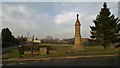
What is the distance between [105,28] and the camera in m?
50.7

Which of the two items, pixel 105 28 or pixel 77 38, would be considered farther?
pixel 105 28

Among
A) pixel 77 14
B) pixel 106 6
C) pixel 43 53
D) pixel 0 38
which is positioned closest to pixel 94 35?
pixel 106 6

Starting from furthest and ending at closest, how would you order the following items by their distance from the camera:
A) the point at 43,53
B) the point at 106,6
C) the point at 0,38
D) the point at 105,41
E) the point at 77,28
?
1. the point at 0,38
2. the point at 106,6
3. the point at 105,41
4. the point at 77,28
5. the point at 43,53

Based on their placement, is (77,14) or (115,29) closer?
(77,14)

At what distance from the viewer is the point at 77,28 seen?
3856 centimetres

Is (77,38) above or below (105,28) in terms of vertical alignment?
below

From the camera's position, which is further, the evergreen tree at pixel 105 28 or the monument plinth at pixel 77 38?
the evergreen tree at pixel 105 28

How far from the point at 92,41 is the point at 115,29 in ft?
21.8

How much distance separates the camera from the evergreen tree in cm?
5025

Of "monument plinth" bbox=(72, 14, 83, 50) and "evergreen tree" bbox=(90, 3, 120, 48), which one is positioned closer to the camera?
"monument plinth" bbox=(72, 14, 83, 50)

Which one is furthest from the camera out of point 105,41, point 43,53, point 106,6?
point 106,6

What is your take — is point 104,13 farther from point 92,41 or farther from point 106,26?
point 92,41

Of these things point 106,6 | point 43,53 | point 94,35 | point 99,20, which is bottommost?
point 43,53

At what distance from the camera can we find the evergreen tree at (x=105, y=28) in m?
50.2
